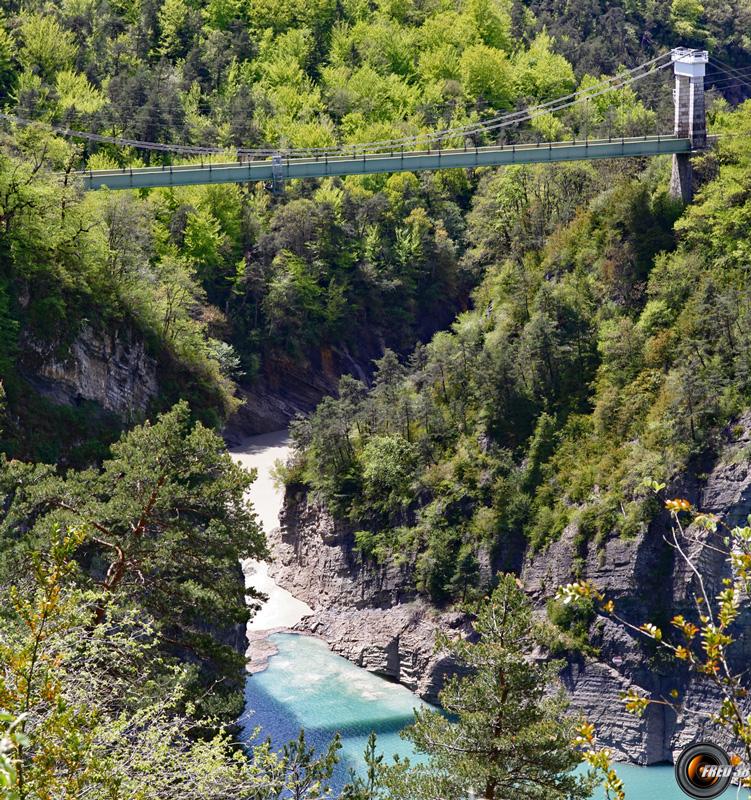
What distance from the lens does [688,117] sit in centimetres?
4859

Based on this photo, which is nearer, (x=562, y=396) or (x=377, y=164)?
(x=562, y=396)

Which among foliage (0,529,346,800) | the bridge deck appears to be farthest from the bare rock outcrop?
foliage (0,529,346,800)

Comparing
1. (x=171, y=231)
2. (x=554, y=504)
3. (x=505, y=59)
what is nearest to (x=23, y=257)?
(x=554, y=504)

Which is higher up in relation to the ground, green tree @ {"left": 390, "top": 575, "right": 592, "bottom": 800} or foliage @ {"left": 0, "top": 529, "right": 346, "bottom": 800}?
foliage @ {"left": 0, "top": 529, "right": 346, "bottom": 800}

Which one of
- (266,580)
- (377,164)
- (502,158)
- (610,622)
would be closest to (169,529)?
(610,622)

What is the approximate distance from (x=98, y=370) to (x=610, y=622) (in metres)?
16.2

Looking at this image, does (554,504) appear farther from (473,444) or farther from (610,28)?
(610,28)

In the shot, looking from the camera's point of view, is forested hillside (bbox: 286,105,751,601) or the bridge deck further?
the bridge deck

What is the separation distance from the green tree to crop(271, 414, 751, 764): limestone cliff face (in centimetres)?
1354

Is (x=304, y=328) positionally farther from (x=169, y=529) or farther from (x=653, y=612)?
(x=169, y=529)

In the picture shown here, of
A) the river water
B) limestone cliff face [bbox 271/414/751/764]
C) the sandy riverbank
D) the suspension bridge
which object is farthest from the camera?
the suspension bridge

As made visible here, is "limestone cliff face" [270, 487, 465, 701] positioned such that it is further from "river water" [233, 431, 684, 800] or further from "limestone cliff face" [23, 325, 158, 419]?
"limestone cliff face" [23, 325, 158, 419]

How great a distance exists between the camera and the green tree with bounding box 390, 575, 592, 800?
18531mm

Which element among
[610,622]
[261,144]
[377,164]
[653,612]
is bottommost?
[610,622]
